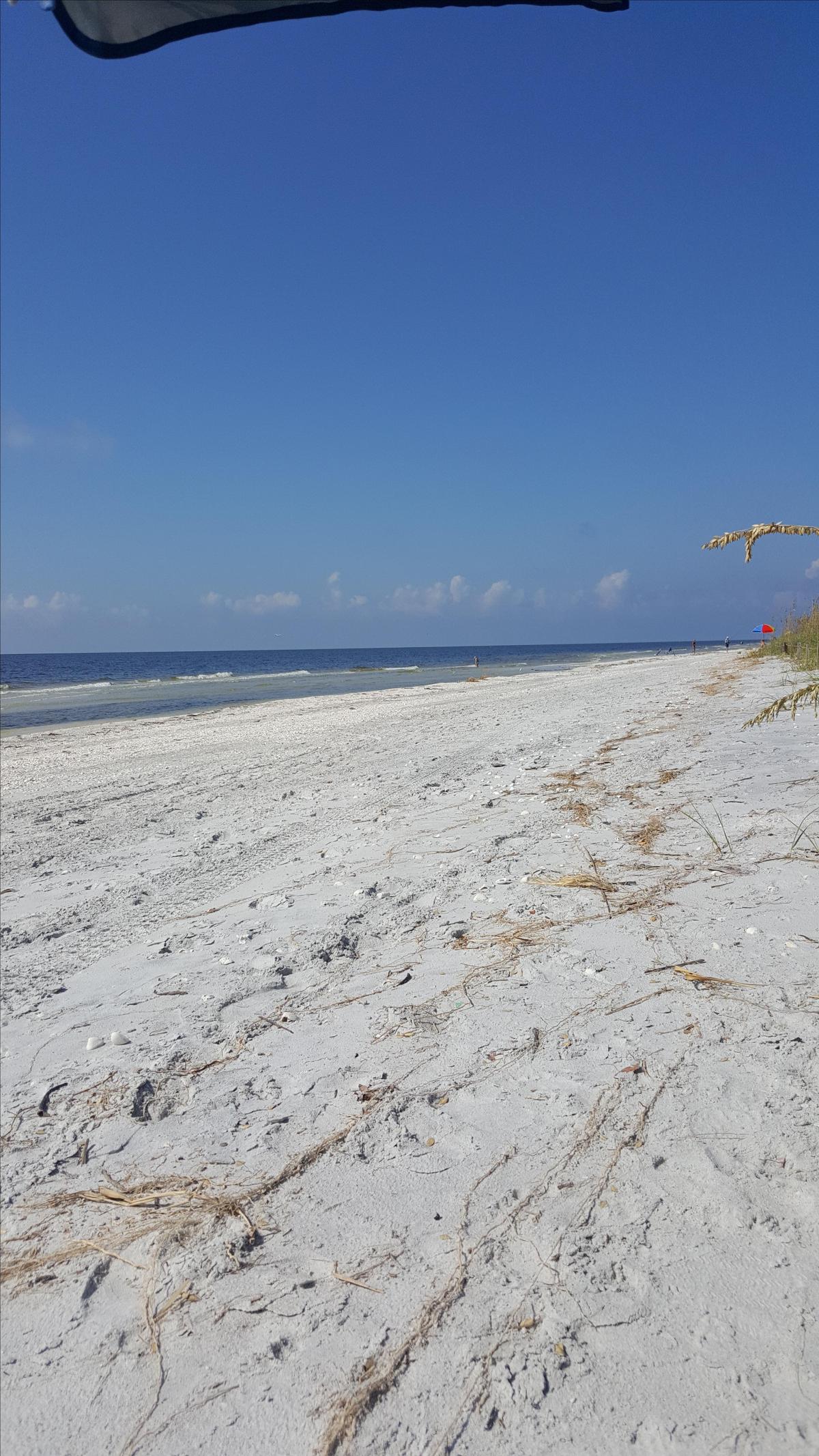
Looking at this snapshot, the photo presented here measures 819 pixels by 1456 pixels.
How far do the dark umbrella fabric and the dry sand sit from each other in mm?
2784

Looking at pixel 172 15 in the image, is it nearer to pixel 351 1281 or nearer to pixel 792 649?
pixel 351 1281

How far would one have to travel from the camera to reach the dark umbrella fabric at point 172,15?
5.23ft

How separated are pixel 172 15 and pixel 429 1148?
286 centimetres

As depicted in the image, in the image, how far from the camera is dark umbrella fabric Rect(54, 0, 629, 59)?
5.23 ft

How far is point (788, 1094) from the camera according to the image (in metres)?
1.97

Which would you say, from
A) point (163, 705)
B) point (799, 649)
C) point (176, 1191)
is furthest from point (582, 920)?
point (163, 705)

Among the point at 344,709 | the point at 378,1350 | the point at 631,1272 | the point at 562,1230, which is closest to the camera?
the point at 378,1350

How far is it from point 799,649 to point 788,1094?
14.4 m

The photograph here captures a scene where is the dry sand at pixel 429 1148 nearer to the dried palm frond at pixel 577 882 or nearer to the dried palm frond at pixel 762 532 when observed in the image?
the dried palm frond at pixel 577 882

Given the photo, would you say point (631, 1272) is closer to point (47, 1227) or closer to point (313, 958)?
point (47, 1227)

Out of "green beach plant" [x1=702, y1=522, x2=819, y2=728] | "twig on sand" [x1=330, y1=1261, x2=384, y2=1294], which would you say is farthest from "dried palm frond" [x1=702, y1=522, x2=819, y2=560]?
"twig on sand" [x1=330, y1=1261, x2=384, y2=1294]

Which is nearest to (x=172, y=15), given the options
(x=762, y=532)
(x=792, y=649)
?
(x=762, y=532)

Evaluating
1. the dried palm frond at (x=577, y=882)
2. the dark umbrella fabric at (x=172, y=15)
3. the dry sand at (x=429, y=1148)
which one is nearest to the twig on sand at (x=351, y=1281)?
the dry sand at (x=429, y=1148)

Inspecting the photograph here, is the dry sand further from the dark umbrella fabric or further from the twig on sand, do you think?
the dark umbrella fabric
